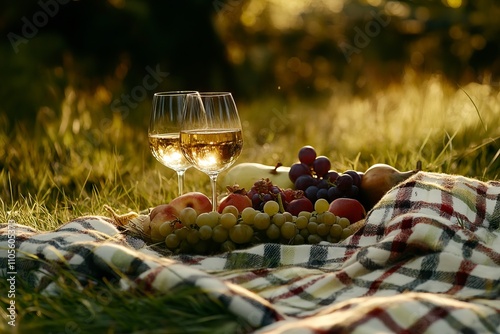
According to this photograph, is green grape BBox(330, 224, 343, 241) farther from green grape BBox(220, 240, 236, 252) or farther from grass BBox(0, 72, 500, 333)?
grass BBox(0, 72, 500, 333)

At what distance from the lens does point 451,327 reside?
1806mm

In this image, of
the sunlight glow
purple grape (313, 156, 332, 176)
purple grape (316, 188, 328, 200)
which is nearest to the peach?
purple grape (316, 188, 328, 200)

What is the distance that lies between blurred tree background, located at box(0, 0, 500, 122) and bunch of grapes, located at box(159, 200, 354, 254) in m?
3.25

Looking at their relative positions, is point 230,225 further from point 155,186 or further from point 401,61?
point 401,61

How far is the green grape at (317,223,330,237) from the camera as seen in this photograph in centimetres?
273

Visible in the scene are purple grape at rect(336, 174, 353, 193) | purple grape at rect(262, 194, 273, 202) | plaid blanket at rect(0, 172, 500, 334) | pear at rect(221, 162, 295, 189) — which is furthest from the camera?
pear at rect(221, 162, 295, 189)

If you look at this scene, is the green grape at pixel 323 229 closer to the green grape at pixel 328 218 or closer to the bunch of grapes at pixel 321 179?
the green grape at pixel 328 218

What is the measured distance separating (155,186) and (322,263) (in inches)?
67.9

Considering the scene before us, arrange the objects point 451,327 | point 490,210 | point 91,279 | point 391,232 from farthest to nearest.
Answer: point 490,210
point 391,232
point 91,279
point 451,327

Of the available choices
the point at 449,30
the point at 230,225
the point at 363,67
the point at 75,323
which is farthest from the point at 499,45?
the point at 75,323

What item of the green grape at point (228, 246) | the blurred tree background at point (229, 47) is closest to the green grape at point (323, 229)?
the green grape at point (228, 246)

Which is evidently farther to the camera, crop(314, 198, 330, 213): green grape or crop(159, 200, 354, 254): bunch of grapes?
crop(314, 198, 330, 213): green grape

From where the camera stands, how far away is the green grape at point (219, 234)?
261 centimetres

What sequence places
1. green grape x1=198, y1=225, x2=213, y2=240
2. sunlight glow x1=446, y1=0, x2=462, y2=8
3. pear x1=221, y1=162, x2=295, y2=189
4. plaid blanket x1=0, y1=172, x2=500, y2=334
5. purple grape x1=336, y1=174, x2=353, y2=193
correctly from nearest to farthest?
1. plaid blanket x1=0, y1=172, x2=500, y2=334
2. green grape x1=198, y1=225, x2=213, y2=240
3. purple grape x1=336, y1=174, x2=353, y2=193
4. pear x1=221, y1=162, x2=295, y2=189
5. sunlight glow x1=446, y1=0, x2=462, y2=8
